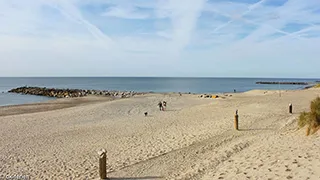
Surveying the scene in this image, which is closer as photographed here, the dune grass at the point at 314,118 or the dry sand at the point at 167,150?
the dry sand at the point at 167,150

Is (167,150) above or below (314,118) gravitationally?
below

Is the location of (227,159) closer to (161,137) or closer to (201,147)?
(201,147)

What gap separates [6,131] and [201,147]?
468 inches

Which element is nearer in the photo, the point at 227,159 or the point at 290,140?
the point at 227,159

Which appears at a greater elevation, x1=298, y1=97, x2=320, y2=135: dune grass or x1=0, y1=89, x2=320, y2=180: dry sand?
x1=298, y1=97, x2=320, y2=135: dune grass

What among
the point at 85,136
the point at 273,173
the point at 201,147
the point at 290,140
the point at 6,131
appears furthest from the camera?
the point at 6,131

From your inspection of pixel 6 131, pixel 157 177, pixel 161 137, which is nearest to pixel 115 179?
pixel 157 177

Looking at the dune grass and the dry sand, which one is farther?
the dune grass

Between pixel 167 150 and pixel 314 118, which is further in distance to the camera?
pixel 167 150

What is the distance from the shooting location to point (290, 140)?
10.2m

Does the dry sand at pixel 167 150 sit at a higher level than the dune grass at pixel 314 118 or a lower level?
lower

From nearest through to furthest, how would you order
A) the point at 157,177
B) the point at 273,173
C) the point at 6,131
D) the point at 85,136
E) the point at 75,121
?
1. the point at 273,173
2. the point at 157,177
3. the point at 85,136
4. the point at 6,131
5. the point at 75,121

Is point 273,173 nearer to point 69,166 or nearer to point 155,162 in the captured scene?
point 155,162

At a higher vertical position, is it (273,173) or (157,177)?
(273,173)
